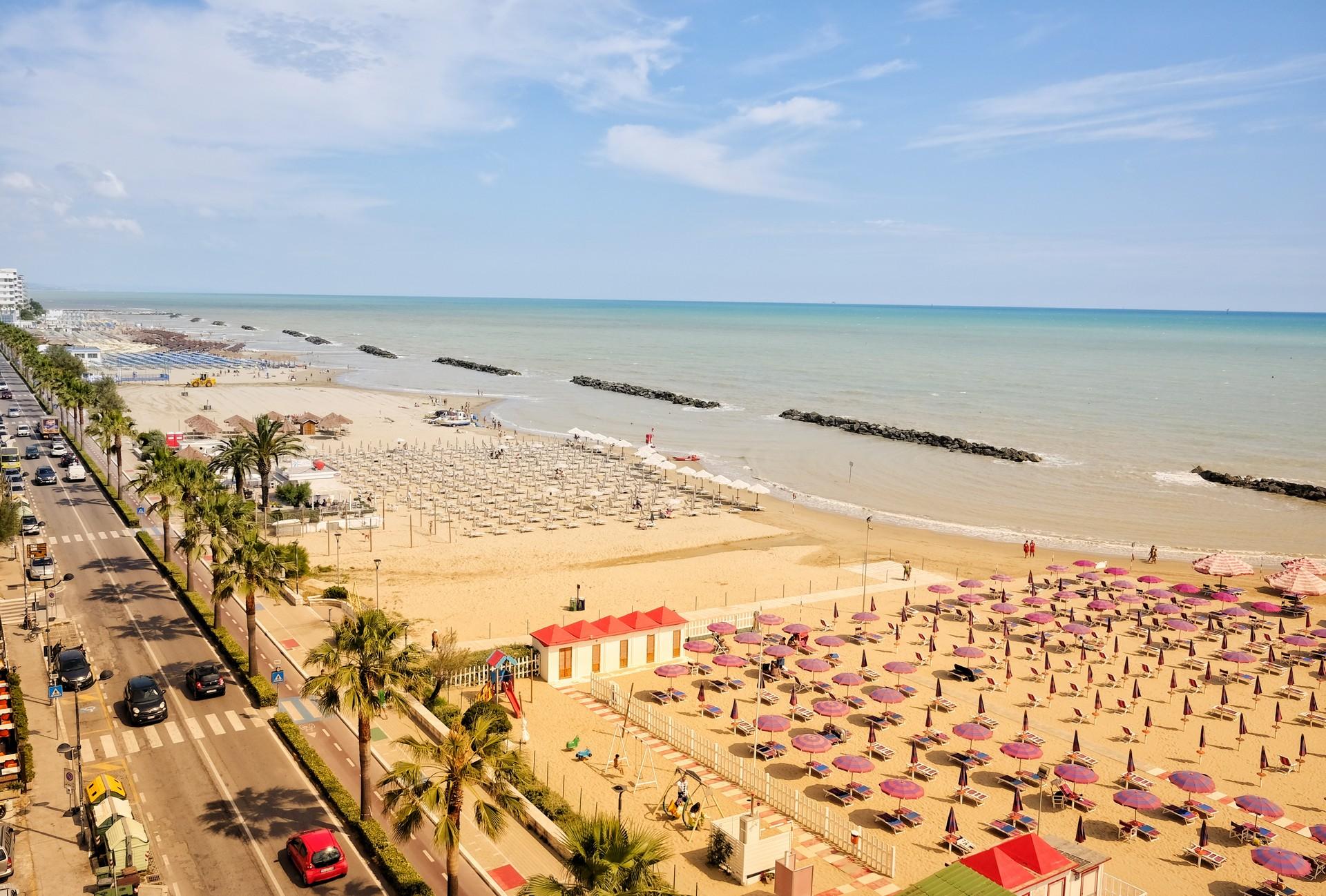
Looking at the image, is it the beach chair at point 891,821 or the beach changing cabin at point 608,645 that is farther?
the beach changing cabin at point 608,645

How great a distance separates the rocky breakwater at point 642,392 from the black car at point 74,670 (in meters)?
92.0

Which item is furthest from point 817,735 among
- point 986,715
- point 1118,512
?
point 1118,512

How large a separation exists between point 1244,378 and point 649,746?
525ft

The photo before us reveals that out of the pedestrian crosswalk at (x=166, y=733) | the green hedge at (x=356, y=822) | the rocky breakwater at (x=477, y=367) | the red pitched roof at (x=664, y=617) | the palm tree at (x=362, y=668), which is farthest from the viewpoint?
the rocky breakwater at (x=477, y=367)

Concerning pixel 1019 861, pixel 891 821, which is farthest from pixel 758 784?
pixel 1019 861

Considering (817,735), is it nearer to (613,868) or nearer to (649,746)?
(649,746)

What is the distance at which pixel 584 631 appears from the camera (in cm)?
3394

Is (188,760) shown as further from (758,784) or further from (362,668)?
(758,784)

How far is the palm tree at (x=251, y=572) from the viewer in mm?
29594

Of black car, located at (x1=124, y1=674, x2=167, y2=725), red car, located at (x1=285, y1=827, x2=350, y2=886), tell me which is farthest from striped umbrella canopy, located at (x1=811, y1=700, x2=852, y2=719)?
black car, located at (x1=124, y1=674, x2=167, y2=725)

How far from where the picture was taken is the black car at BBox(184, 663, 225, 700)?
97.7 ft

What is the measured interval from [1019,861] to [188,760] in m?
22.0

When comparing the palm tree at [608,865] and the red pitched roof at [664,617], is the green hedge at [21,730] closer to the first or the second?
the palm tree at [608,865]

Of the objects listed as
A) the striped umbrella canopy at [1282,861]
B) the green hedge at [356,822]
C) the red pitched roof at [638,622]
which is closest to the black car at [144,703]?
the green hedge at [356,822]
